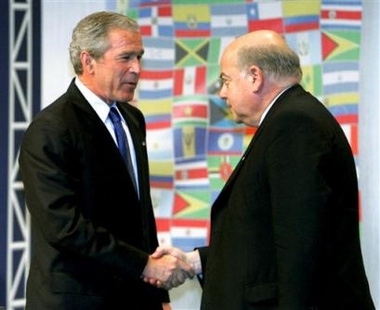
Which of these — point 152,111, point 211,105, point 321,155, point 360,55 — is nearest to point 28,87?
point 152,111

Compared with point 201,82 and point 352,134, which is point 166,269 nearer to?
point 201,82

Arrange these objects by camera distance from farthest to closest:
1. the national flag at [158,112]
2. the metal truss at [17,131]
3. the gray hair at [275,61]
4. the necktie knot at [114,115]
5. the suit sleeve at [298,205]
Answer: the national flag at [158,112] → the metal truss at [17,131] → the necktie knot at [114,115] → the gray hair at [275,61] → the suit sleeve at [298,205]

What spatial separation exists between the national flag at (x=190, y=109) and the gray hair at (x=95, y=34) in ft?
2.36

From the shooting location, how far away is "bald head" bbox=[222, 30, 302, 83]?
207 cm

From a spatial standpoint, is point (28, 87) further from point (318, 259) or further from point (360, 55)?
point (318, 259)

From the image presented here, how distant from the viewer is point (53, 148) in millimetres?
2262

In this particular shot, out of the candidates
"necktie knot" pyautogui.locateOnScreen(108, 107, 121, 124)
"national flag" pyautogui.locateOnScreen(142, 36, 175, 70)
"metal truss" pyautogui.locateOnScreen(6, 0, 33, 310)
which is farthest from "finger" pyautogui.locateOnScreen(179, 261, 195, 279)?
"national flag" pyautogui.locateOnScreen(142, 36, 175, 70)

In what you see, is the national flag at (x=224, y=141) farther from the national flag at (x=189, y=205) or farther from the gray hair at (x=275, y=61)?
the gray hair at (x=275, y=61)

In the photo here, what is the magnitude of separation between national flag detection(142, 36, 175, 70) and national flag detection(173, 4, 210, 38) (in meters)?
0.06

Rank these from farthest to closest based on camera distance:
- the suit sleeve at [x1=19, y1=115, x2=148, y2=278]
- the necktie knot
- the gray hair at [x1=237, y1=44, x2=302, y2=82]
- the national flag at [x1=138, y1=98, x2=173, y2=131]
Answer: the national flag at [x1=138, y1=98, x2=173, y2=131], the necktie knot, the suit sleeve at [x1=19, y1=115, x2=148, y2=278], the gray hair at [x1=237, y1=44, x2=302, y2=82]

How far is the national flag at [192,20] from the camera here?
3.20m

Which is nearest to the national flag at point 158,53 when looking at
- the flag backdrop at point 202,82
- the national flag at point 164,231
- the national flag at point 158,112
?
the flag backdrop at point 202,82

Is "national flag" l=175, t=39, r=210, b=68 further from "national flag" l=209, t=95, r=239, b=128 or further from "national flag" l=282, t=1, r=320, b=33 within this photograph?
"national flag" l=282, t=1, r=320, b=33

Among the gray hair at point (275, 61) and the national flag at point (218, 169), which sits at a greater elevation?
the gray hair at point (275, 61)
